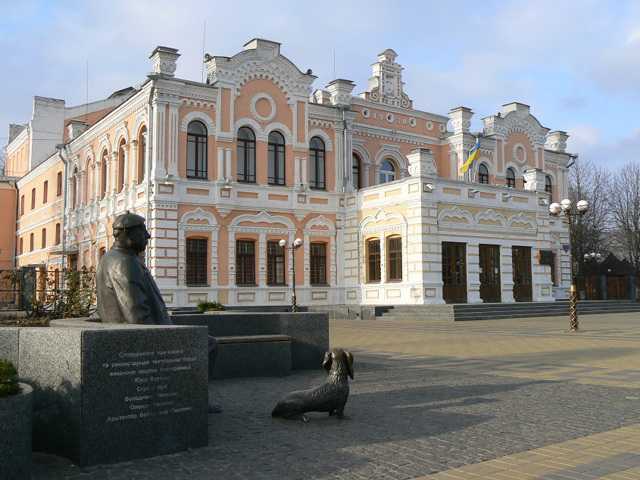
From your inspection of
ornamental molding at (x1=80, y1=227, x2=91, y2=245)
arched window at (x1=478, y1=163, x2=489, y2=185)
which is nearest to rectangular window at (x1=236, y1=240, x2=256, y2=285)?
ornamental molding at (x1=80, y1=227, x2=91, y2=245)

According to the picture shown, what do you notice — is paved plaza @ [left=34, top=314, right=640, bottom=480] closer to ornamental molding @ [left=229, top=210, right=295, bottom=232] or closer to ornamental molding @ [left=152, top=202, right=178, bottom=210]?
ornamental molding @ [left=152, top=202, right=178, bottom=210]

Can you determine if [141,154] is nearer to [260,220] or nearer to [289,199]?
[260,220]

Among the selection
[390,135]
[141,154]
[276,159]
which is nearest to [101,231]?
[141,154]

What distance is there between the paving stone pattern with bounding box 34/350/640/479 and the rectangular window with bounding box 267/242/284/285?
19032 millimetres

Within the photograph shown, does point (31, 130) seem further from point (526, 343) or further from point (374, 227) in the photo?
point (526, 343)

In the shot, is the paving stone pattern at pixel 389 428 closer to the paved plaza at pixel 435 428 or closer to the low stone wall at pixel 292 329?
the paved plaza at pixel 435 428

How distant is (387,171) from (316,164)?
17.6 feet

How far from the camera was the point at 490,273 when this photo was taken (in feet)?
96.9

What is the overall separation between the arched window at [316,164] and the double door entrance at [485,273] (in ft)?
22.0

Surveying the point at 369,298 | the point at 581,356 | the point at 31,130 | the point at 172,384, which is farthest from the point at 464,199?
the point at 31,130

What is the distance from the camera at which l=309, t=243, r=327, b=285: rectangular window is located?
30188 millimetres

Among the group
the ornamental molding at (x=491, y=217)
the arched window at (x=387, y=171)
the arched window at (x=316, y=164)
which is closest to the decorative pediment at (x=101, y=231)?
the arched window at (x=316, y=164)

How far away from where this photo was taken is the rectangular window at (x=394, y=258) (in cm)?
2834

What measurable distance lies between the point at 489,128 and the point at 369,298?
46.1 ft
